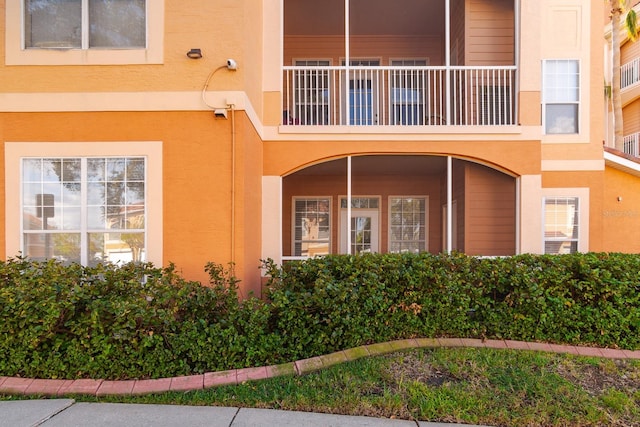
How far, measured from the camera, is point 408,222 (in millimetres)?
11023

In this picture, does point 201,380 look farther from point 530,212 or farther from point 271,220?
point 530,212

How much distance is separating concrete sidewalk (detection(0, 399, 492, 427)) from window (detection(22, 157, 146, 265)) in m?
2.49

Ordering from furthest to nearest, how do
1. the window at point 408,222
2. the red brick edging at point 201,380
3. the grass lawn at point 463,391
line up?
1. the window at point 408,222
2. the red brick edging at point 201,380
3. the grass lawn at point 463,391

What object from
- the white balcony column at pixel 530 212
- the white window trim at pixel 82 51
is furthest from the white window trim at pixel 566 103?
the white window trim at pixel 82 51

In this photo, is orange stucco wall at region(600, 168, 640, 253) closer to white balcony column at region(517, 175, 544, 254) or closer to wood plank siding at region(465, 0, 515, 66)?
white balcony column at region(517, 175, 544, 254)

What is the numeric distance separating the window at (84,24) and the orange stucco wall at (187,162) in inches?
43.5

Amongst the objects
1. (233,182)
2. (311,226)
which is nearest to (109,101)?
(233,182)

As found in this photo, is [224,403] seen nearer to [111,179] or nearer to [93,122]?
[111,179]

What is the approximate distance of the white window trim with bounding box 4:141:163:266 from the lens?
575 cm

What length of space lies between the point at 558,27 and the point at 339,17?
16.6 feet

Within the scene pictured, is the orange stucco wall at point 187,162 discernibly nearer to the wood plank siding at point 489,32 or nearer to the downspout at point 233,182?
the downspout at point 233,182

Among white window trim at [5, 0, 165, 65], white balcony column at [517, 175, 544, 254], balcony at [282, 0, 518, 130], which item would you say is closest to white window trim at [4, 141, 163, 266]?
white window trim at [5, 0, 165, 65]

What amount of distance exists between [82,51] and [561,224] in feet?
32.3

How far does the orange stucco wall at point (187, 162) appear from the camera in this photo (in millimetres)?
5754
